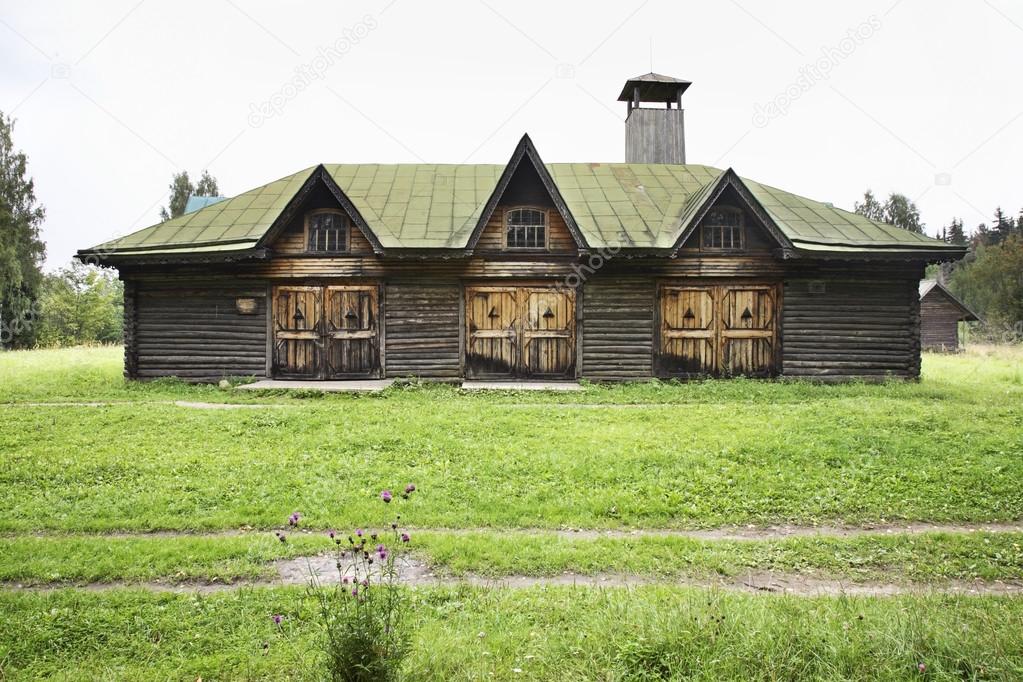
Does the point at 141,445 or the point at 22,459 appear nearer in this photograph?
the point at 22,459

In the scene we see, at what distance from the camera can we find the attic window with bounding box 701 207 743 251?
18.2 meters

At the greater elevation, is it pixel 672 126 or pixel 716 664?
pixel 672 126

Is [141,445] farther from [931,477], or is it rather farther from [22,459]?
[931,477]

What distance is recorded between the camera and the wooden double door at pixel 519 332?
18.2m

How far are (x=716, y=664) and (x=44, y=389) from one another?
1822 cm

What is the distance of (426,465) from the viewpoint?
918 centimetres

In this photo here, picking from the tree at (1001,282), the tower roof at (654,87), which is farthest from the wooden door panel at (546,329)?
the tree at (1001,282)

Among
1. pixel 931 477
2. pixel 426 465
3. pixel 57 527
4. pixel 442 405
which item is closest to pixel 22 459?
pixel 57 527

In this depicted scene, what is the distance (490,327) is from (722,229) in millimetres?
7373

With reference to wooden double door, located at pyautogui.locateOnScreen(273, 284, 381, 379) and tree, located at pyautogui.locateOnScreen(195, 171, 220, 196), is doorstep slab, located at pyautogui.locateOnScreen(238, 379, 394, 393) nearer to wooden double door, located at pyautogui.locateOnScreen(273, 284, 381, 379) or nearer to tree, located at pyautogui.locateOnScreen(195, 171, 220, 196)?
wooden double door, located at pyautogui.locateOnScreen(273, 284, 381, 379)

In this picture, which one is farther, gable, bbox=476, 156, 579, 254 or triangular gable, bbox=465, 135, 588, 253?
gable, bbox=476, 156, 579, 254

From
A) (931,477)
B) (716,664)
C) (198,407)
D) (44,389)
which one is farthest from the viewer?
(44,389)

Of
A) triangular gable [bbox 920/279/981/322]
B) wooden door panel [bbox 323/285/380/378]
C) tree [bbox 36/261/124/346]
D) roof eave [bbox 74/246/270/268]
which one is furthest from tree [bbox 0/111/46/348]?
triangular gable [bbox 920/279/981/322]

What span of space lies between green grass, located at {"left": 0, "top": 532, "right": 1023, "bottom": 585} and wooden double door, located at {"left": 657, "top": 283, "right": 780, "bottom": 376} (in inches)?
464
